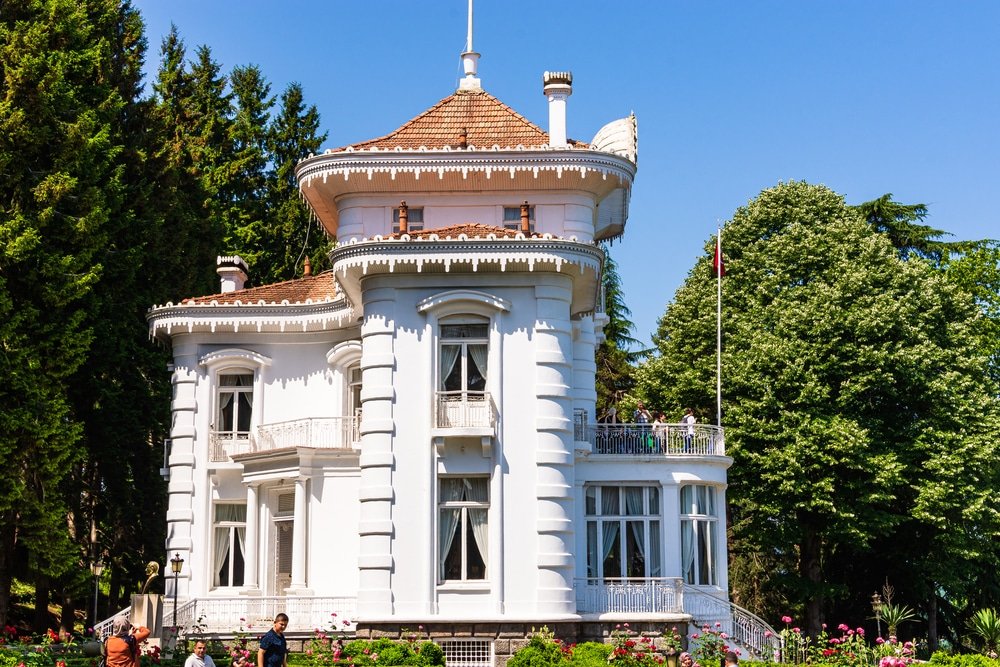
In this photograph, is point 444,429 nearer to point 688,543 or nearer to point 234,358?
point 688,543

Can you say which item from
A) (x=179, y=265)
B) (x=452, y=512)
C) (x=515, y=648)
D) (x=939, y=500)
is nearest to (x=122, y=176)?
(x=179, y=265)

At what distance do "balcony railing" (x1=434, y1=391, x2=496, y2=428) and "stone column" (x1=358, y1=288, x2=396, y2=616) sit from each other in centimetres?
110

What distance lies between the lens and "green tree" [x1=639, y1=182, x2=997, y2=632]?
40594 millimetres

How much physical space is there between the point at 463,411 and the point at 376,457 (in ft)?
7.06

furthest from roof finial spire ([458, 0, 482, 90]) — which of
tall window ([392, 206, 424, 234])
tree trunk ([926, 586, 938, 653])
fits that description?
tree trunk ([926, 586, 938, 653])

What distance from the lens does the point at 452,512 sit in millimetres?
29203

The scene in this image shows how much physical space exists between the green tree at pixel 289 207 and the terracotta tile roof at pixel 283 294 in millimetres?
15885

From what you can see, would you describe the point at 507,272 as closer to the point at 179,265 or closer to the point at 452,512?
the point at 452,512

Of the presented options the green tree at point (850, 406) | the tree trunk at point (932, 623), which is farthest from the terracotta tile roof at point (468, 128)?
Answer: the tree trunk at point (932, 623)

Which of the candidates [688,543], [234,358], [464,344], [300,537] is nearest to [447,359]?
[464,344]

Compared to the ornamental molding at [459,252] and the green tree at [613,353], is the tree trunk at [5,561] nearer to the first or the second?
the ornamental molding at [459,252]

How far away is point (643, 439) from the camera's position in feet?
107

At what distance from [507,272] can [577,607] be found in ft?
25.2

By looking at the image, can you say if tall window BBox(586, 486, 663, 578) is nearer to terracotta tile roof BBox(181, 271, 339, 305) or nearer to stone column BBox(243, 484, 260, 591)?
stone column BBox(243, 484, 260, 591)
